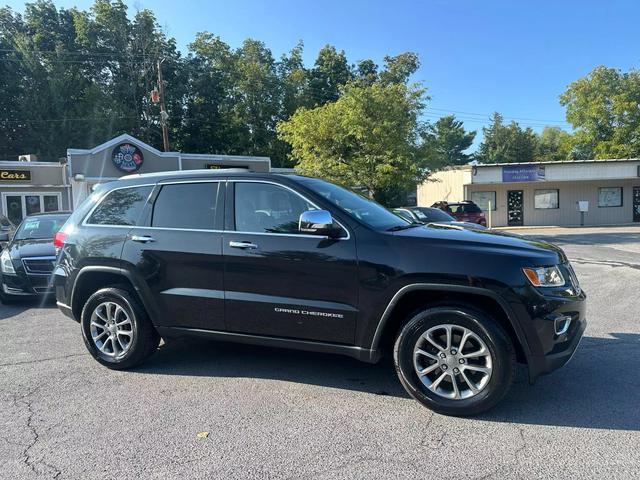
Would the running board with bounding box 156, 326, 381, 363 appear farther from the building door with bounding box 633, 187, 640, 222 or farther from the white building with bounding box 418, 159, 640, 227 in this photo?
the building door with bounding box 633, 187, 640, 222

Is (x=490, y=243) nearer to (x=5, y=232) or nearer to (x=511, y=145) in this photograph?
(x=5, y=232)

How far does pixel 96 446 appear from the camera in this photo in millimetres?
3268

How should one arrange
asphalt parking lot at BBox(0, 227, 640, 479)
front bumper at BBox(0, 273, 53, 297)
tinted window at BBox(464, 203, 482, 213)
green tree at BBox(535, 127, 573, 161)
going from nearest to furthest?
asphalt parking lot at BBox(0, 227, 640, 479) → front bumper at BBox(0, 273, 53, 297) → tinted window at BBox(464, 203, 482, 213) → green tree at BBox(535, 127, 573, 161)

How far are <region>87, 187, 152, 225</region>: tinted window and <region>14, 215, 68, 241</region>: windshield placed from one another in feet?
15.4

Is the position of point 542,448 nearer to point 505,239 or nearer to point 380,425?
point 380,425

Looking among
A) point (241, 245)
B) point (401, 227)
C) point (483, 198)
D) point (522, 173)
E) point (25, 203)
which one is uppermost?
point (522, 173)

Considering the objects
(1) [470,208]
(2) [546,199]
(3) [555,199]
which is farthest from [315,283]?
(3) [555,199]

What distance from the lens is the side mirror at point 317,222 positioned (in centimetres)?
374

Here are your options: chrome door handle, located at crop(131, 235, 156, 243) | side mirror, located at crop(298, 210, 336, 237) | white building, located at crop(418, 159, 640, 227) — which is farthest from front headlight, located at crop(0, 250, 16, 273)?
white building, located at crop(418, 159, 640, 227)

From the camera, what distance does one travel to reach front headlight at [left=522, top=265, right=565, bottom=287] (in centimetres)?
347

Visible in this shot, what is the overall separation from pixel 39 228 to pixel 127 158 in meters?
15.4

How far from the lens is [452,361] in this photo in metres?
3.65

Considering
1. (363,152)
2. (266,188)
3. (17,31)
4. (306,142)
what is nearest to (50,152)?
(17,31)

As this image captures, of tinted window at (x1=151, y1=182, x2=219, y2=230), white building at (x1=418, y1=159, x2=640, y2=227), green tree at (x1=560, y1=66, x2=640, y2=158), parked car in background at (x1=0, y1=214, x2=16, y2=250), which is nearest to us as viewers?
tinted window at (x1=151, y1=182, x2=219, y2=230)
